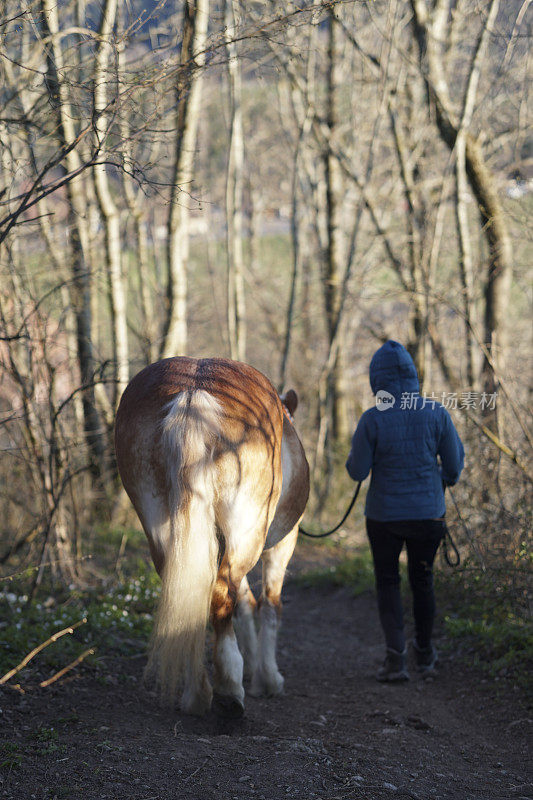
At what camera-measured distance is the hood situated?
4.55 metres

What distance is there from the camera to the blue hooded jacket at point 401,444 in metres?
4.51

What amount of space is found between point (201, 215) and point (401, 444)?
6.60m

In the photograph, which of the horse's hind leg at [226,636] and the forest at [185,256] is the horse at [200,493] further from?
the forest at [185,256]

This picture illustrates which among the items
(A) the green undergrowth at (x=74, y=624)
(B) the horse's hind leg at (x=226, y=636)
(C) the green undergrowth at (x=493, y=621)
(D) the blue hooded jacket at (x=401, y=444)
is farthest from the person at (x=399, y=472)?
(A) the green undergrowth at (x=74, y=624)

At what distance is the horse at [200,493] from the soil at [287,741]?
0.32 m

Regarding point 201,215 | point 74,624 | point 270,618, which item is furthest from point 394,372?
point 201,215

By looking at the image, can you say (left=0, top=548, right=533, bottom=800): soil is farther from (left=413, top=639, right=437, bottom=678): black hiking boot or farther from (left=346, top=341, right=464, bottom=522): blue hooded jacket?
(left=346, top=341, right=464, bottom=522): blue hooded jacket

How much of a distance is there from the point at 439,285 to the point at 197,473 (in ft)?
31.7

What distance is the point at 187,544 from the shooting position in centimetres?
329

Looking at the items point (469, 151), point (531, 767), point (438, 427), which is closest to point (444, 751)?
point (531, 767)

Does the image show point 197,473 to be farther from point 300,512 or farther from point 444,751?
point 444,751

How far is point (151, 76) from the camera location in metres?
3.58

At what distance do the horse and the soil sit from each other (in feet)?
1.05

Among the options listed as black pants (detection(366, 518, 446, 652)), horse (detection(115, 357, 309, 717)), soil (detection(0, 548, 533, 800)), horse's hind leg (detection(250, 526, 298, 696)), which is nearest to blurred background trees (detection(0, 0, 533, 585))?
black pants (detection(366, 518, 446, 652))
